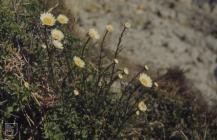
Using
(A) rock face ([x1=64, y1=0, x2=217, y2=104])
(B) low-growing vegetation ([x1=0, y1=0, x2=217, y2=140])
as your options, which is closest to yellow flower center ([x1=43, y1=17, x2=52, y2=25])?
(B) low-growing vegetation ([x1=0, y1=0, x2=217, y2=140])

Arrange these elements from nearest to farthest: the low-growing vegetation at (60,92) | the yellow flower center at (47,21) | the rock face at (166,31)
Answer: the yellow flower center at (47,21) → the low-growing vegetation at (60,92) → the rock face at (166,31)

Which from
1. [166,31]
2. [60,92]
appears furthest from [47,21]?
[166,31]

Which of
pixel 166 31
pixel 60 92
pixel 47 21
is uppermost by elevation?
pixel 166 31

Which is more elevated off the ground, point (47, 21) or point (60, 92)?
point (47, 21)

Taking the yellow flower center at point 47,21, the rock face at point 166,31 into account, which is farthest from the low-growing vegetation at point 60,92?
the rock face at point 166,31

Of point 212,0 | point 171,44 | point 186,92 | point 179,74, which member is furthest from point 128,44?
point 212,0

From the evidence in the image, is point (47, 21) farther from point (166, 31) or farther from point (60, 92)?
point (166, 31)

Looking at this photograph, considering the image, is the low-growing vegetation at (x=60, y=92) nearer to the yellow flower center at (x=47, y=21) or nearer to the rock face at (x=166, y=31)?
the yellow flower center at (x=47, y=21)
